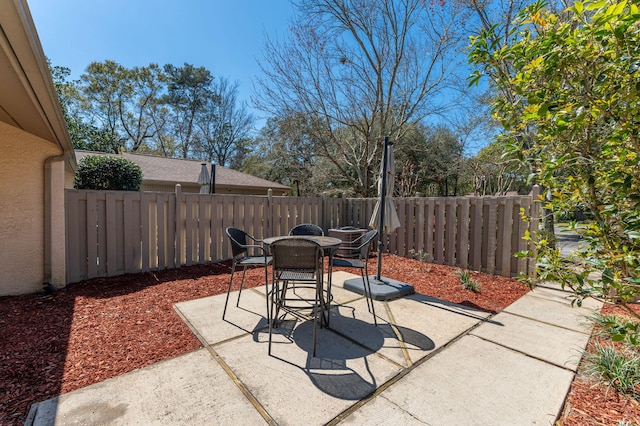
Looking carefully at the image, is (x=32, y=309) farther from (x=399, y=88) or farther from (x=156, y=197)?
(x=399, y=88)

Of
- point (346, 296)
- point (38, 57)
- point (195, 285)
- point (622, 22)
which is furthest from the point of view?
point (195, 285)

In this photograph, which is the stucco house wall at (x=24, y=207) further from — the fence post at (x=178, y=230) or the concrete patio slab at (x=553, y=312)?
the concrete patio slab at (x=553, y=312)

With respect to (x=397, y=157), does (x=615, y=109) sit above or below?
below

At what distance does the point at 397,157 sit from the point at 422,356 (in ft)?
39.6

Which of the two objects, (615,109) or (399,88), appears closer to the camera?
(615,109)

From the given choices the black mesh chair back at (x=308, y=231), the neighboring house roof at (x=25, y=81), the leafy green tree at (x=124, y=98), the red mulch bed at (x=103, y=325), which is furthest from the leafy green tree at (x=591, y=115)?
the leafy green tree at (x=124, y=98)

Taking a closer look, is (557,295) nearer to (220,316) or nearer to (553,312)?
(553,312)

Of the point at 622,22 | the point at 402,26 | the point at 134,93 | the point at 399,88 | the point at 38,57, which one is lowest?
the point at 622,22

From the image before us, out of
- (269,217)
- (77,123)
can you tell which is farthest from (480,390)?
(77,123)

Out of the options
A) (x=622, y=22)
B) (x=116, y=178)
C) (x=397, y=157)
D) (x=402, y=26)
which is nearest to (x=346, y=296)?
(x=622, y=22)

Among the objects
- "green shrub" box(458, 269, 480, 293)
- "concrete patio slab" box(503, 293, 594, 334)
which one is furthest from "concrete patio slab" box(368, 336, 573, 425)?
"green shrub" box(458, 269, 480, 293)

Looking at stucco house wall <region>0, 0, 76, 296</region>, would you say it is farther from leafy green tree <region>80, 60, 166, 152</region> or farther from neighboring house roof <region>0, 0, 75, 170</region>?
leafy green tree <region>80, 60, 166, 152</region>

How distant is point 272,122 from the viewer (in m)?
10.3

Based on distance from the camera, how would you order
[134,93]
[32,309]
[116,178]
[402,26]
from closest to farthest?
1. [32,309]
2. [116,178]
3. [402,26]
4. [134,93]
